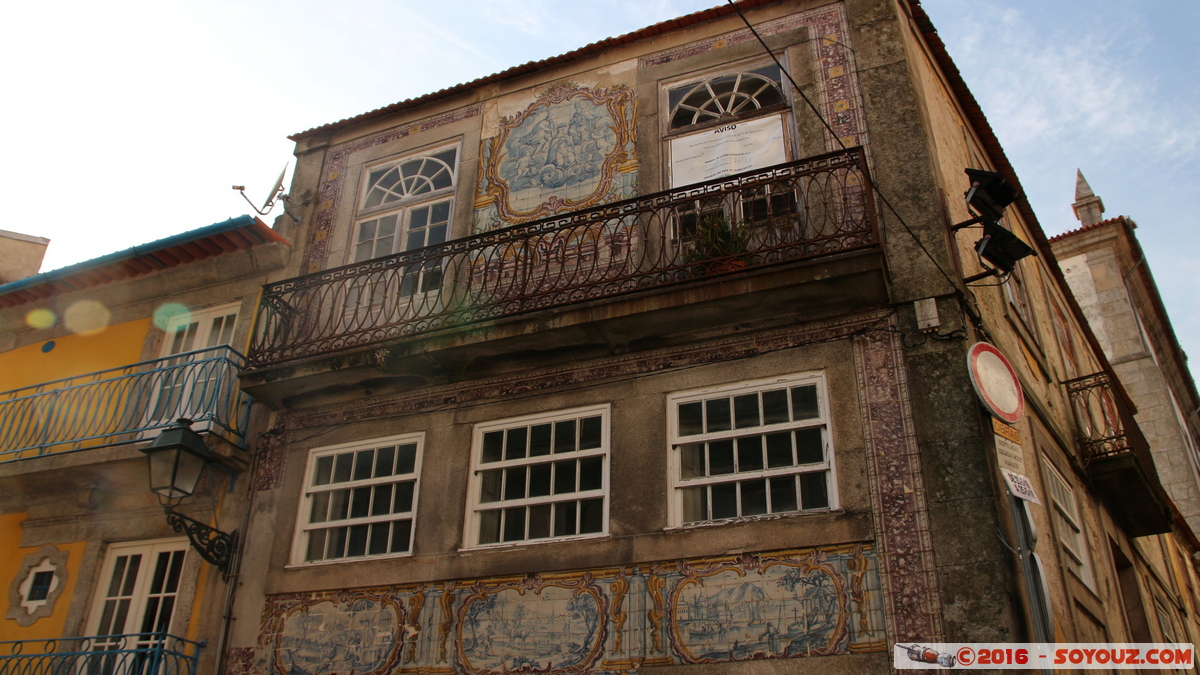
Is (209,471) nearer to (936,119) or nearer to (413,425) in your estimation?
(413,425)

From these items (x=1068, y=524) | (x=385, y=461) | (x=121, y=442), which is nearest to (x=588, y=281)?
(x=385, y=461)

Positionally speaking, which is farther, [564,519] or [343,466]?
[343,466]

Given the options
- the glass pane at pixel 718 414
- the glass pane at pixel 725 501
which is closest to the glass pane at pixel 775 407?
the glass pane at pixel 718 414

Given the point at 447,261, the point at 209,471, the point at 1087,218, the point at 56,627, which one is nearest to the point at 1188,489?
the point at 1087,218

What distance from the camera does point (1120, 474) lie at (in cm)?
933

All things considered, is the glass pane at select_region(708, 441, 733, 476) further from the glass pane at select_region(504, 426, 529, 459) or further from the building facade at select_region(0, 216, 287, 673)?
the building facade at select_region(0, 216, 287, 673)

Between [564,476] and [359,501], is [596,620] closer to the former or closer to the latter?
[564,476]

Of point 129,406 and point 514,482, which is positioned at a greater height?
point 129,406

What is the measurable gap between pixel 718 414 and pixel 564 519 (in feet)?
4.66

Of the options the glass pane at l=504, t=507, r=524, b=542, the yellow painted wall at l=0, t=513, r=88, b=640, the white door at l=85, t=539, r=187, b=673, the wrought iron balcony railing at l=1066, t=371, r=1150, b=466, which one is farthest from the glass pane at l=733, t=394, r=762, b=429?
the yellow painted wall at l=0, t=513, r=88, b=640

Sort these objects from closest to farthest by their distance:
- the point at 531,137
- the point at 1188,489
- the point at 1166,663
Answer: the point at 1166,663, the point at 531,137, the point at 1188,489

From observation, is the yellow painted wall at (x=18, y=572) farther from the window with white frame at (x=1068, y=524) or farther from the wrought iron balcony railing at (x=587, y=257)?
the window with white frame at (x=1068, y=524)

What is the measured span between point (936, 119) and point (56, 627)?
364 inches

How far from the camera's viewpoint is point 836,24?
859 cm
